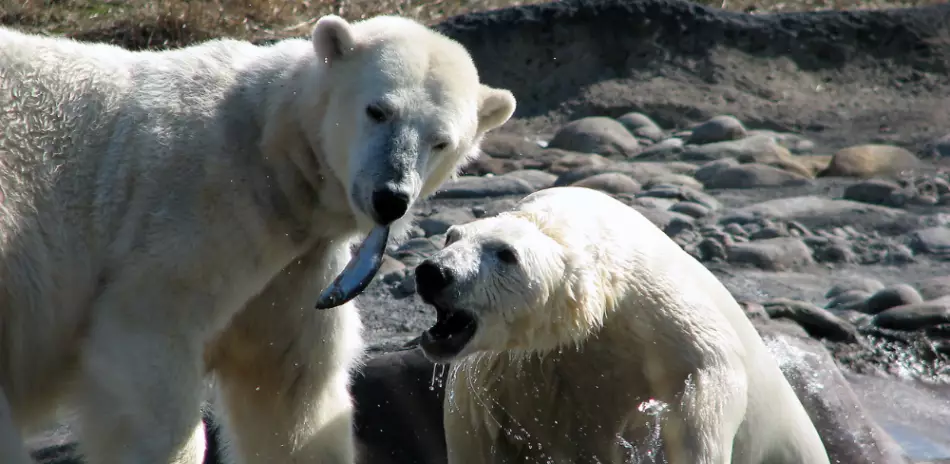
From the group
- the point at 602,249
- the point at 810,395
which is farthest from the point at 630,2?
the point at 602,249

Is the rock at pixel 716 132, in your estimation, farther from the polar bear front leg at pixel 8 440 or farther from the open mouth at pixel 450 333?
the polar bear front leg at pixel 8 440

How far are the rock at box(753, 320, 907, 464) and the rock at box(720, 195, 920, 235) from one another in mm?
2913

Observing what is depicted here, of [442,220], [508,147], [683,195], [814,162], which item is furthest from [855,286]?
[508,147]

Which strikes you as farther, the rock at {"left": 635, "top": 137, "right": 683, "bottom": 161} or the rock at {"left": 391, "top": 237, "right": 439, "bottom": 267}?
the rock at {"left": 635, "top": 137, "right": 683, "bottom": 161}

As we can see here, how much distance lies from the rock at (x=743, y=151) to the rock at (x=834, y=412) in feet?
14.6

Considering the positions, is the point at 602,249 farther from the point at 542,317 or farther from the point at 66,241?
the point at 66,241

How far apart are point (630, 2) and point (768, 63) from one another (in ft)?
4.45

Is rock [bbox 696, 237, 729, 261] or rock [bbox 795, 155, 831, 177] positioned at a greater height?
rock [bbox 696, 237, 729, 261]

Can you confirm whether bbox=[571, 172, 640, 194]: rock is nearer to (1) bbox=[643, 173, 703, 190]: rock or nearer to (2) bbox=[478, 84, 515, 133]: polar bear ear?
(1) bbox=[643, 173, 703, 190]: rock

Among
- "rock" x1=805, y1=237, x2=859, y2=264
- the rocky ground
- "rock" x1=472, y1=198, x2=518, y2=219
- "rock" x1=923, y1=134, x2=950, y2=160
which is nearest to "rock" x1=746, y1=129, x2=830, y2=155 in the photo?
the rocky ground

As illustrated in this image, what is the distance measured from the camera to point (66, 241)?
11.5 feet

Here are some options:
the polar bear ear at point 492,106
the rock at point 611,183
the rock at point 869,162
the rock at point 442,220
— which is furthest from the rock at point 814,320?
the rock at point 869,162

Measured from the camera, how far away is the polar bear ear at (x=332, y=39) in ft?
11.6

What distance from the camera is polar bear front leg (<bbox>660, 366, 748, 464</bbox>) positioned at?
373 cm
